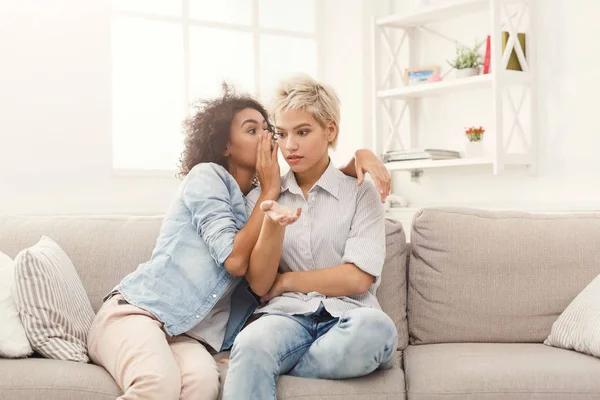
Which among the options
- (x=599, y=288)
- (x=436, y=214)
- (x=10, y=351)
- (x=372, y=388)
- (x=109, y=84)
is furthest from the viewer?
(x=109, y=84)

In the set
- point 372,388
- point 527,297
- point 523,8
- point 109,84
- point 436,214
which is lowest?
point 372,388

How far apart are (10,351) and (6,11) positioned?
7.45 feet

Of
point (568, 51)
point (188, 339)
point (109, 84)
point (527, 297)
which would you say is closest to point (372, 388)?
A: point (188, 339)

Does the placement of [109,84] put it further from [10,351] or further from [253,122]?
[10,351]

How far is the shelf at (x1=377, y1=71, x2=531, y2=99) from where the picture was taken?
144 inches

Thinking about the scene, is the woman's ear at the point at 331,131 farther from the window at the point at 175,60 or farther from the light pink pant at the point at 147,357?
the window at the point at 175,60

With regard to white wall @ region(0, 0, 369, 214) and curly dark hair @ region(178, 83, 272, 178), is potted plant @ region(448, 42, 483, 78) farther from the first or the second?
curly dark hair @ region(178, 83, 272, 178)

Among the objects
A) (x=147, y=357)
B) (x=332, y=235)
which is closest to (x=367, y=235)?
(x=332, y=235)

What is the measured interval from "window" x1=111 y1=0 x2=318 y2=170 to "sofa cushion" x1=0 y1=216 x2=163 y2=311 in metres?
1.67

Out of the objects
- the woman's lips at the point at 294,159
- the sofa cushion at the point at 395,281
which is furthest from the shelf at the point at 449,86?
the woman's lips at the point at 294,159

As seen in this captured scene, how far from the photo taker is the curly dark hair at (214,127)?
2254 mm

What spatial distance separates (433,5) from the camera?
13.1 ft

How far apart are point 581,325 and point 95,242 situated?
144 cm

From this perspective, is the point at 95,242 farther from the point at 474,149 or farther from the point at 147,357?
the point at 474,149
